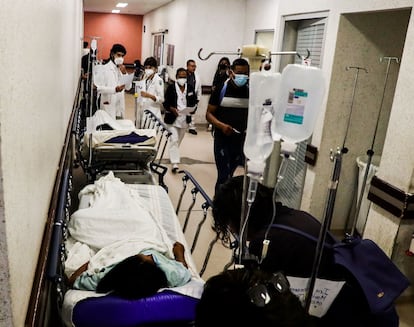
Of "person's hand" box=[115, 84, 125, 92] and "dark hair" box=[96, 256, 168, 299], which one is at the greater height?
"person's hand" box=[115, 84, 125, 92]

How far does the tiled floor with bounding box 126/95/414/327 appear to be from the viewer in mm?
2688

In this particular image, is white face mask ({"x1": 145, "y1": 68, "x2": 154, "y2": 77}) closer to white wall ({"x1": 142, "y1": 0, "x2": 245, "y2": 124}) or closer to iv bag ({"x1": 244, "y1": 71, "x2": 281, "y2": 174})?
white wall ({"x1": 142, "y1": 0, "x2": 245, "y2": 124})

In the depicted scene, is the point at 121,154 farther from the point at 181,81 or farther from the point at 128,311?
the point at 128,311

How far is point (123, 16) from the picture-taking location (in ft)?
47.2

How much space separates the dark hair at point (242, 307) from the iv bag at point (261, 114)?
39 cm

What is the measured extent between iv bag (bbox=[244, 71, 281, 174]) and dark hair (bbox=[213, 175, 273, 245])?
25 centimetres

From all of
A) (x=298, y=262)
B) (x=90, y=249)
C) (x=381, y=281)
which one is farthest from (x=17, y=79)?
(x=90, y=249)

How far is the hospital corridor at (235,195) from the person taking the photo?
932 millimetres

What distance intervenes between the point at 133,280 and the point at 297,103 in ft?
3.26

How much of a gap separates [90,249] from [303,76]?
5.00ft

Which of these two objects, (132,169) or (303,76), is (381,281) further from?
(132,169)

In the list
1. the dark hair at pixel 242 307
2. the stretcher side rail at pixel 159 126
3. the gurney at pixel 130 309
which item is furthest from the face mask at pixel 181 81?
the dark hair at pixel 242 307

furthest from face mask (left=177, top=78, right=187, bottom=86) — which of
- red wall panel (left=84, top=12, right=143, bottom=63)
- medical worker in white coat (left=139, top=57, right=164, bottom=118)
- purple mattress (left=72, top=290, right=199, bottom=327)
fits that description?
red wall panel (left=84, top=12, right=143, bottom=63)

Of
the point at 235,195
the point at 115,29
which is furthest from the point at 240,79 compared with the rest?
the point at 115,29
